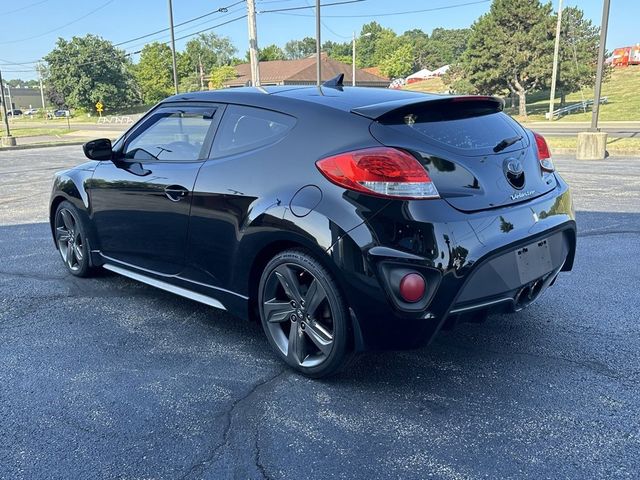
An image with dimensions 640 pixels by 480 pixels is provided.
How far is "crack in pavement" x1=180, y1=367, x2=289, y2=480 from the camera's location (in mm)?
2365

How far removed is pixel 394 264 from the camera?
2.59 meters

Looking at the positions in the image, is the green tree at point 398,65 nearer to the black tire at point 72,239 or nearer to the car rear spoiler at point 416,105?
the black tire at point 72,239

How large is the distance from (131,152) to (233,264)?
1491mm

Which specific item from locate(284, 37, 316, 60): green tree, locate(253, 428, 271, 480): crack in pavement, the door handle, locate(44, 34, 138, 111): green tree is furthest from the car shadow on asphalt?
locate(284, 37, 316, 60): green tree

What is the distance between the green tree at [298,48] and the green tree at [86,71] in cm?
9212

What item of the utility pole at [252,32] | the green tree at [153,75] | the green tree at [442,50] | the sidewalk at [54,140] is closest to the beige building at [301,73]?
the green tree at [153,75]

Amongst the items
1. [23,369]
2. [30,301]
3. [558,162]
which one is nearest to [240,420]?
[23,369]

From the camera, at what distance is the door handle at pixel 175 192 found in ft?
11.6

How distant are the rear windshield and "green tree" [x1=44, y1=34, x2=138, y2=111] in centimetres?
7493

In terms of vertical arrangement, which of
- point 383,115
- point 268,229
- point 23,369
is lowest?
point 23,369

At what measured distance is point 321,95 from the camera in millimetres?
3342

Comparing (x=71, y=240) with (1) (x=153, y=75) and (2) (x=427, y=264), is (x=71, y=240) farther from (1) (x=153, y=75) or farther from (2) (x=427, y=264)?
(1) (x=153, y=75)

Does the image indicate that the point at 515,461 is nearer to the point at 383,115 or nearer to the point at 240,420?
the point at 240,420

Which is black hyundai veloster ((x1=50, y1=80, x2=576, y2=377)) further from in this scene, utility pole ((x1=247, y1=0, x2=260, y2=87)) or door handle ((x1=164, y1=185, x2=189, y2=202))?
utility pole ((x1=247, y1=0, x2=260, y2=87))
